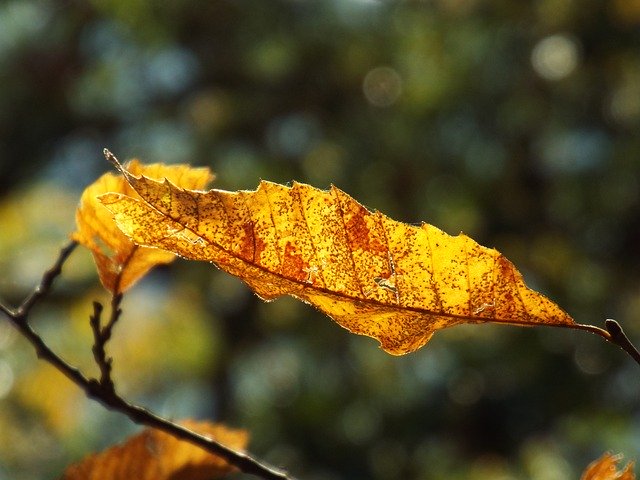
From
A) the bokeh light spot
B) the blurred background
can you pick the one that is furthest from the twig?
the bokeh light spot

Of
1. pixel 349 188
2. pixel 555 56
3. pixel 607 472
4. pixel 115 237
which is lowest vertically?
pixel 607 472

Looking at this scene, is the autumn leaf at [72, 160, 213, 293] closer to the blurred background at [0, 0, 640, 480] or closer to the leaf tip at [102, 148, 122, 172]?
the leaf tip at [102, 148, 122, 172]

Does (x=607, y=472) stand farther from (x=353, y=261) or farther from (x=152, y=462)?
(x=152, y=462)

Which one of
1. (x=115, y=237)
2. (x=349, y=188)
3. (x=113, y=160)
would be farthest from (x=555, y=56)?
(x=113, y=160)

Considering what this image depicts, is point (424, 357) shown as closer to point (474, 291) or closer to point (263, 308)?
point (263, 308)

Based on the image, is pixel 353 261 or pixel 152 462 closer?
pixel 353 261
